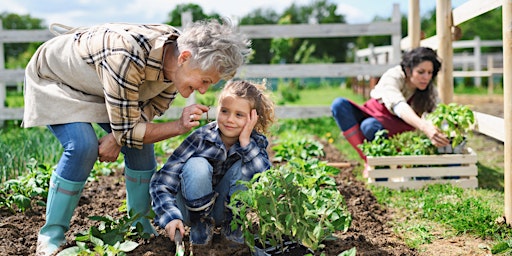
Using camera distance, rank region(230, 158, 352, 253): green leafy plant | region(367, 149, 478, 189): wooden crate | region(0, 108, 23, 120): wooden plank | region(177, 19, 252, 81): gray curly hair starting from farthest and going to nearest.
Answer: region(0, 108, 23, 120): wooden plank, region(367, 149, 478, 189): wooden crate, region(177, 19, 252, 81): gray curly hair, region(230, 158, 352, 253): green leafy plant

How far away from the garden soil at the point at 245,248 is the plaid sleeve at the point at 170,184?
15 cm

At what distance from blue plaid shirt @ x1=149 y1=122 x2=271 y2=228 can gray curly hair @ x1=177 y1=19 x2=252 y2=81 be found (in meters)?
0.37

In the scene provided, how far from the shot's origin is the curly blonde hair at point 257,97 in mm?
2711

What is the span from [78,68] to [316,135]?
4555 mm

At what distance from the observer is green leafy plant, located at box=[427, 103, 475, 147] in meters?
3.89

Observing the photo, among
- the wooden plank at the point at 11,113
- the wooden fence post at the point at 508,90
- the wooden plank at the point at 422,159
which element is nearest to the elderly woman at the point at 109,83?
the wooden fence post at the point at 508,90

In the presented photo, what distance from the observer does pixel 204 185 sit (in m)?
2.52

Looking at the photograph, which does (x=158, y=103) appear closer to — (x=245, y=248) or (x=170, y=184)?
(x=170, y=184)

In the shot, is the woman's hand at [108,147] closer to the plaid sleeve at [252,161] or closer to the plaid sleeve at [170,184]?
the plaid sleeve at [170,184]

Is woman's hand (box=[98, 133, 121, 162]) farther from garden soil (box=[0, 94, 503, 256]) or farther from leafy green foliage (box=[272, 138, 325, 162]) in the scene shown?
leafy green foliage (box=[272, 138, 325, 162])

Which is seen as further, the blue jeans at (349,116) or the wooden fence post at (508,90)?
the blue jeans at (349,116)

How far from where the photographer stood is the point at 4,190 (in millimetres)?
3344

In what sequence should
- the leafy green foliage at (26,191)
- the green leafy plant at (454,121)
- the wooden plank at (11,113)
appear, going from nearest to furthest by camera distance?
the leafy green foliage at (26,191)
the green leafy plant at (454,121)
the wooden plank at (11,113)

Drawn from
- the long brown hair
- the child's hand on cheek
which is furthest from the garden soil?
the long brown hair
